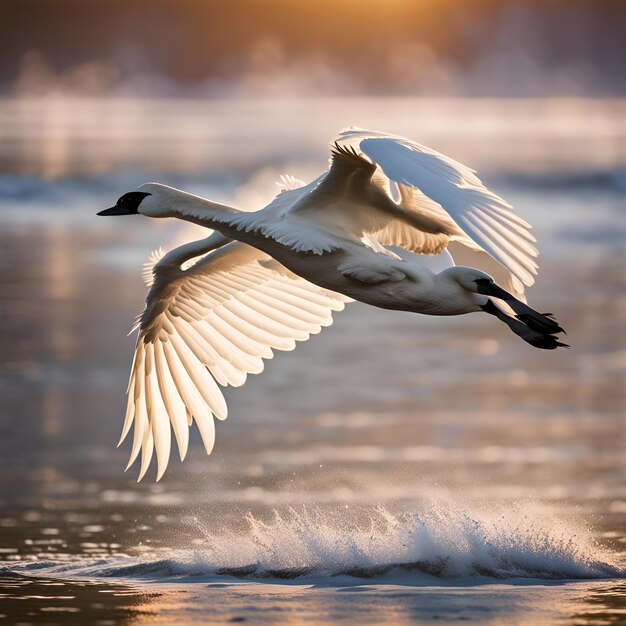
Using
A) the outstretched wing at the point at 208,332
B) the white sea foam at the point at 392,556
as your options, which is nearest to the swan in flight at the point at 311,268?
the outstretched wing at the point at 208,332

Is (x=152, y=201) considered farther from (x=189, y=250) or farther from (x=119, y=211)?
(x=189, y=250)

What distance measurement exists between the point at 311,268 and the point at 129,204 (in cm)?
143

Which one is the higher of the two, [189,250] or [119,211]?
[119,211]

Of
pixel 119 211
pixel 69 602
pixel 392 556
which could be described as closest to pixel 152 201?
pixel 119 211

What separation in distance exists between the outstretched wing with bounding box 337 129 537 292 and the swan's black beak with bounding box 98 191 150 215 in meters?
1.97

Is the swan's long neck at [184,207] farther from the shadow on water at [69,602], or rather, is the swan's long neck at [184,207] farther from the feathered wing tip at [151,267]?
the shadow on water at [69,602]

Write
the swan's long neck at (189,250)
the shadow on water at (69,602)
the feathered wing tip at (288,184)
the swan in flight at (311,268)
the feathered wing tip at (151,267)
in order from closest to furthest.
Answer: the swan in flight at (311,268), the shadow on water at (69,602), the feathered wing tip at (288,184), the swan's long neck at (189,250), the feathered wing tip at (151,267)

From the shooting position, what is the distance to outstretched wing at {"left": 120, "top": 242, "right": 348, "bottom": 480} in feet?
39.3

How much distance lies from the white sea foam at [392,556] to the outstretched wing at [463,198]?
2.28 meters

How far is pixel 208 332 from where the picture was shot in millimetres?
12242

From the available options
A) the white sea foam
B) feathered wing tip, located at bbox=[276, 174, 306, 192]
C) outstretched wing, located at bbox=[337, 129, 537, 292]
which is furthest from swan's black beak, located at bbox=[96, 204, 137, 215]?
outstretched wing, located at bbox=[337, 129, 537, 292]

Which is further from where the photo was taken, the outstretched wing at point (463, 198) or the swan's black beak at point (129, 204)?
the swan's black beak at point (129, 204)

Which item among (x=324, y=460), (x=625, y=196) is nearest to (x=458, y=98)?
(x=625, y=196)

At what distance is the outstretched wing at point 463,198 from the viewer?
346 inches
